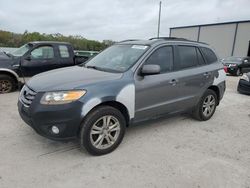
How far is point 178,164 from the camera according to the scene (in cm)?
321

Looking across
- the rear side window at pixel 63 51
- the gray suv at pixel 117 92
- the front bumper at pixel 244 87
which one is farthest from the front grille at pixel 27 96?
the front bumper at pixel 244 87

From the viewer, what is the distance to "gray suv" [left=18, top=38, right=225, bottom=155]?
9.89 feet

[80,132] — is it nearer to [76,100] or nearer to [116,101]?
[76,100]

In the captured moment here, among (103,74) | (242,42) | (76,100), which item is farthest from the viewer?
(242,42)

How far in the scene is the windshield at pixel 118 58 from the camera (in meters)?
3.75

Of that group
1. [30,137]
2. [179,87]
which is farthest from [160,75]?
[30,137]

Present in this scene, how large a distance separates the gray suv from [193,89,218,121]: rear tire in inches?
0.8

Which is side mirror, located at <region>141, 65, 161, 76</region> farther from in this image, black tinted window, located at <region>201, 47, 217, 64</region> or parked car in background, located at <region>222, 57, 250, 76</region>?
parked car in background, located at <region>222, 57, 250, 76</region>

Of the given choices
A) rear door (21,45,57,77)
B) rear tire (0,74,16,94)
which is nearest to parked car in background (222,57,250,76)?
rear door (21,45,57,77)

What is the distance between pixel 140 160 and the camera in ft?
10.7

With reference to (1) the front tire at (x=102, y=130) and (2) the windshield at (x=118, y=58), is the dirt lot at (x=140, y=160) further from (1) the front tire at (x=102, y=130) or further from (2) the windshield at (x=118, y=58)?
(2) the windshield at (x=118, y=58)

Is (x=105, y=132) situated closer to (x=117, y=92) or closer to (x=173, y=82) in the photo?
(x=117, y=92)

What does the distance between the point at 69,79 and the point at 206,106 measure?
3089mm

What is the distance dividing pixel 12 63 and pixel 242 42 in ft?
80.4
